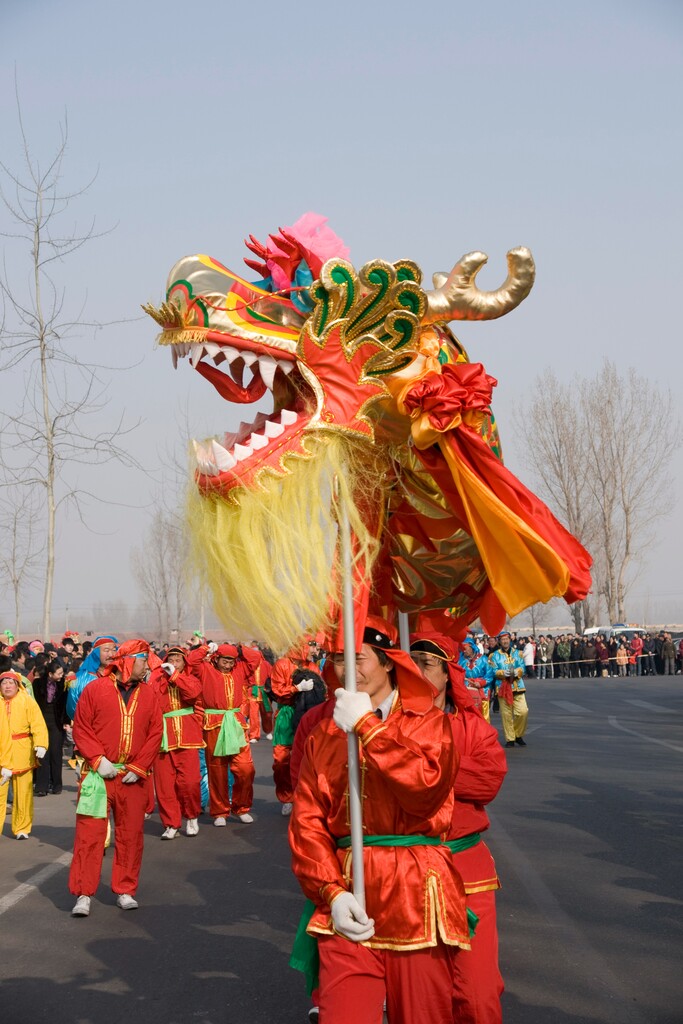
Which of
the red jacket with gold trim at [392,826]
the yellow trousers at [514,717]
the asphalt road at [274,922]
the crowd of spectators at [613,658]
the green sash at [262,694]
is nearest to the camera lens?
the red jacket with gold trim at [392,826]

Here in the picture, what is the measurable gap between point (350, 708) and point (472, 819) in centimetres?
160

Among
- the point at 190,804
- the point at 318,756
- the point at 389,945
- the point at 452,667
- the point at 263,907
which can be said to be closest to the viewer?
the point at 389,945

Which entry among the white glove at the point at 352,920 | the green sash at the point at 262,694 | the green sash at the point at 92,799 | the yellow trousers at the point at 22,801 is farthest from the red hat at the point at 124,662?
the green sash at the point at 262,694

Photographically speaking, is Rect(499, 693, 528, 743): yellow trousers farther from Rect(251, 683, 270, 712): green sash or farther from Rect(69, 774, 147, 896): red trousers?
Rect(69, 774, 147, 896): red trousers

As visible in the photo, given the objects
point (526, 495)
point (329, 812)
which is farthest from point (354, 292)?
point (329, 812)

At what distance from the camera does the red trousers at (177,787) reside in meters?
11.8

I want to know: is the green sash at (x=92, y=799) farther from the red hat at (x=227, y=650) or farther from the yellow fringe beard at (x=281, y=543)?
the yellow fringe beard at (x=281, y=543)

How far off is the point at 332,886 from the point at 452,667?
68.5 inches

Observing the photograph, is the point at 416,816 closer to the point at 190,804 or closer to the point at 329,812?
the point at 329,812

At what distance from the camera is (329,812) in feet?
13.5

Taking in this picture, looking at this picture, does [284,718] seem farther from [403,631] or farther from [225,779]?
[403,631]

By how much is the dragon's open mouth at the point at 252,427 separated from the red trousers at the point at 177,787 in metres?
8.15

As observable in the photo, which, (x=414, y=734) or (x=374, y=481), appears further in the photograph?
(x=374, y=481)

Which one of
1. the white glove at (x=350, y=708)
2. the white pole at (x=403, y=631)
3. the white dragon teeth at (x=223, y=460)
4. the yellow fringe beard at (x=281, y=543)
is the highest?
the white dragon teeth at (x=223, y=460)
